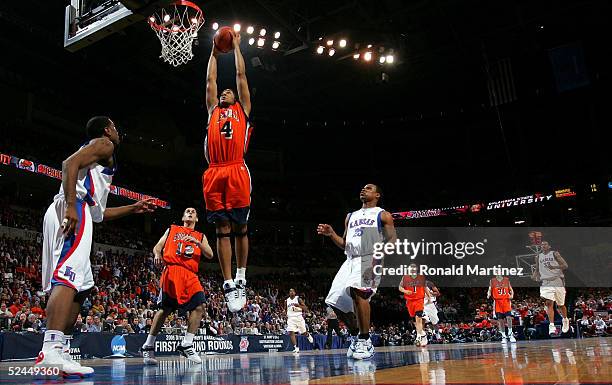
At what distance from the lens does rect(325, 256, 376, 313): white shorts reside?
6.45 meters

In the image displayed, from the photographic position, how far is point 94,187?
4.22 meters

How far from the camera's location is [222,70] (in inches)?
990

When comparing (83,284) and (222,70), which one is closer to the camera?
(83,284)

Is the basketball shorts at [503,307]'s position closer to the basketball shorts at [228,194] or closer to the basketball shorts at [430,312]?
the basketball shorts at [430,312]

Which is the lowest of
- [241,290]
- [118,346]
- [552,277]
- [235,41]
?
[118,346]

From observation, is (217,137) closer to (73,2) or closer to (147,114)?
(73,2)

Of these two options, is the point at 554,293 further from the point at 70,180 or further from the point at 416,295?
the point at 70,180

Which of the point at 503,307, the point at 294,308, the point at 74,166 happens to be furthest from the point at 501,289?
the point at 74,166

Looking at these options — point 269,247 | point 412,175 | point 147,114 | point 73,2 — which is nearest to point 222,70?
point 147,114

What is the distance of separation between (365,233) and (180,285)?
7.86 ft

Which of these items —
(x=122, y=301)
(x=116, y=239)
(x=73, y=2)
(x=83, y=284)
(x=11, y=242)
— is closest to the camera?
(x=83, y=284)

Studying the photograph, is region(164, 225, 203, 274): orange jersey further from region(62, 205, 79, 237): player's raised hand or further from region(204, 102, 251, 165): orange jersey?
region(62, 205, 79, 237): player's raised hand

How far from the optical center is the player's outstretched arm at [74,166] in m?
3.68

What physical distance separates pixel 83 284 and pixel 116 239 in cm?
2076
